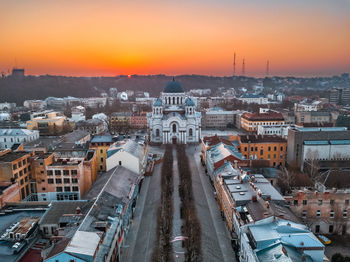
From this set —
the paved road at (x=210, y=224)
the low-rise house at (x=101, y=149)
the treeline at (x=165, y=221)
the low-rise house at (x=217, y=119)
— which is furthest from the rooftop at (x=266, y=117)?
the low-rise house at (x=101, y=149)

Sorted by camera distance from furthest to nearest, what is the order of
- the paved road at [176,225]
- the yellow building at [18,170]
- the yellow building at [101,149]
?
1. the yellow building at [101,149]
2. the yellow building at [18,170]
3. the paved road at [176,225]

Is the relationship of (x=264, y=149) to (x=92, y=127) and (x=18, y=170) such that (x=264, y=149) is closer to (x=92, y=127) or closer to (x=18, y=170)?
(x=18, y=170)

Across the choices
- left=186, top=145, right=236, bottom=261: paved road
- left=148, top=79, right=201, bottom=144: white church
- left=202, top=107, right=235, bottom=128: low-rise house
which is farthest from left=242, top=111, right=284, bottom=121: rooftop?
left=186, top=145, right=236, bottom=261: paved road

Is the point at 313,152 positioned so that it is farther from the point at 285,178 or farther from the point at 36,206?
the point at 36,206

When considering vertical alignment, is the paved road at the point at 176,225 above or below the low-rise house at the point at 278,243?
below

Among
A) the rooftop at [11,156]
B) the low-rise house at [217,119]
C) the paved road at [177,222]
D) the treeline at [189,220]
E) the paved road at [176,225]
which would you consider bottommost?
the paved road at [176,225]

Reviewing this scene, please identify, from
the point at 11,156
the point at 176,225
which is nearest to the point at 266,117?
the point at 176,225

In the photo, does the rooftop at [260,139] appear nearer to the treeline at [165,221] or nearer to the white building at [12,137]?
the treeline at [165,221]
